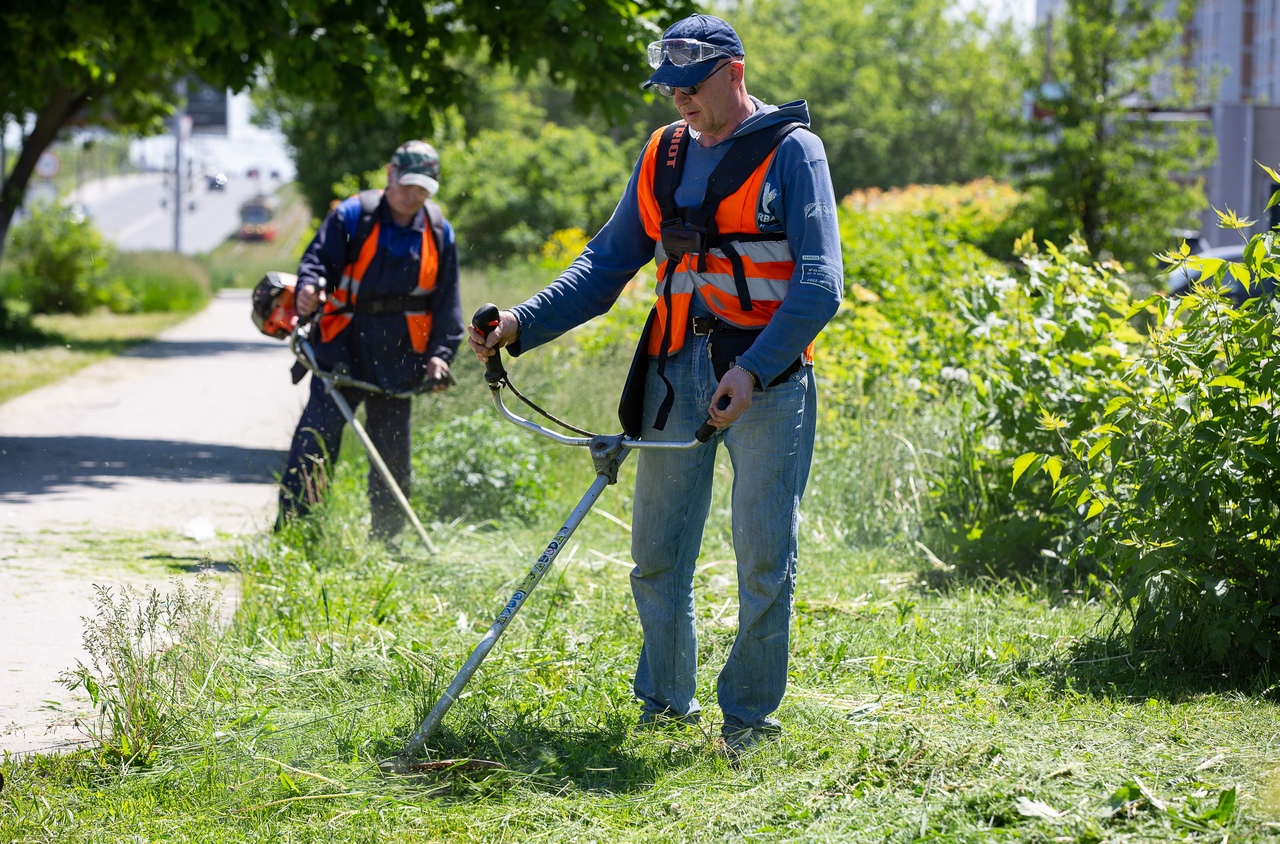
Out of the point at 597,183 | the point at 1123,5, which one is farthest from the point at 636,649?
the point at 597,183

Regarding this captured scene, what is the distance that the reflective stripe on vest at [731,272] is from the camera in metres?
3.71

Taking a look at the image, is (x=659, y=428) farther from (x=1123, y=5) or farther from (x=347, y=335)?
(x=1123, y=5)

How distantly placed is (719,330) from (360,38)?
646 centimetres

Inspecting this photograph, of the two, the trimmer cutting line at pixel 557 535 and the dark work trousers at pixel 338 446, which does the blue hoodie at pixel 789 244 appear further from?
the dark work trousers at pixel 338 446

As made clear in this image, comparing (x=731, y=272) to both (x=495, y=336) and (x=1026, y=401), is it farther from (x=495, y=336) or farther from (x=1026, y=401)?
(x=1026, y=401)

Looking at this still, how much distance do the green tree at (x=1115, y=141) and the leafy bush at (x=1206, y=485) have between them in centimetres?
1206

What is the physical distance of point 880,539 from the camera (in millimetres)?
6477

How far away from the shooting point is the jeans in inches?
149

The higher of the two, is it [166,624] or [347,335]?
[347,335]

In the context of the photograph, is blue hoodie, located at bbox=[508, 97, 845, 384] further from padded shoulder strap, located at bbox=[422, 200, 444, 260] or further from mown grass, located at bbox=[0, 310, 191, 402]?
mown grass, located at bbox=[0, 310, 191, 402]

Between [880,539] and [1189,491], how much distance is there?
228 centimetres

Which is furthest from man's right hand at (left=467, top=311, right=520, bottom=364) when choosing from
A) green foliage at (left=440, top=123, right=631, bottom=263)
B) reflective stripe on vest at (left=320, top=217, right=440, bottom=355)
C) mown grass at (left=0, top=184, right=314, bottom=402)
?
green foliage at (left=440, top=123, right=631, bottom=263)

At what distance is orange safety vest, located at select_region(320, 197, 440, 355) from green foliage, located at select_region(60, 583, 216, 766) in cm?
241

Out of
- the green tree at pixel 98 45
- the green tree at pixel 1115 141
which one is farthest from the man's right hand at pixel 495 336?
the green tree at pixel 1115 141
